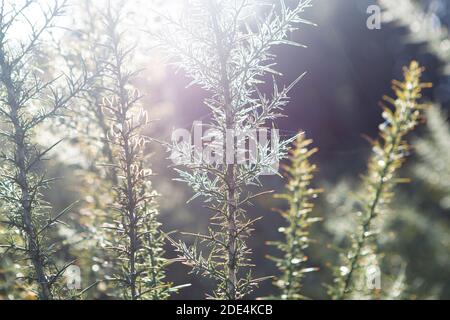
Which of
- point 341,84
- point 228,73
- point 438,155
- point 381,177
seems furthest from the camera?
point 341,84

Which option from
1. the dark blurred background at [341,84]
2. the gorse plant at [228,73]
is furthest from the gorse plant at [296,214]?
the dark blurred background at [341,84]

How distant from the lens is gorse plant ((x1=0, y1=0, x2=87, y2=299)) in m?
0.94

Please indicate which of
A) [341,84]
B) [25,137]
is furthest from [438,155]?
[341,84]

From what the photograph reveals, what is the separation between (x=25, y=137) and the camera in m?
0.98

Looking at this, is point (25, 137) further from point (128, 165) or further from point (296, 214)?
point (296, 214)

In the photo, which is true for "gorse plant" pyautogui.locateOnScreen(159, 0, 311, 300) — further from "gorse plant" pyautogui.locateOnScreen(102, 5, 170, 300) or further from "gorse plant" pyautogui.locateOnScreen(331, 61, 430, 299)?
"gorse plant" pyautogui.locateOnScreen(331, 61, 430, 299)

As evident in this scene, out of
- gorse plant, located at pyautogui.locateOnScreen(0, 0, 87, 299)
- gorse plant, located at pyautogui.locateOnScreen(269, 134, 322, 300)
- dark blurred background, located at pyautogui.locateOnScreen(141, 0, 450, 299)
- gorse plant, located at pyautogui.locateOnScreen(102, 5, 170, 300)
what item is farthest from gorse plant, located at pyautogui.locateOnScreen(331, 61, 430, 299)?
dark blurred background, located at pyautogui.locateOnScreen(141, 0, 450, 299)

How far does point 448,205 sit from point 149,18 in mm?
1169

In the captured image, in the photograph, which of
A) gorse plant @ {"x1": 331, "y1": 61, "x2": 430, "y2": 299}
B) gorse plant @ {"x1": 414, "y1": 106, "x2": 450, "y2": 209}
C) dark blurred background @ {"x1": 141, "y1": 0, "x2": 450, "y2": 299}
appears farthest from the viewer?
dark blurred background @ {"x1": 141, "y1": 0, "x2": 450, "y2": 299}

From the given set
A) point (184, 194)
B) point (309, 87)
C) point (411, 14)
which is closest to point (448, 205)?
point (411, 14)

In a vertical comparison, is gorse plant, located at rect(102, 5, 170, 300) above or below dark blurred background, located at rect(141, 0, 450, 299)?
below

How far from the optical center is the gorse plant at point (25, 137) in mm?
941

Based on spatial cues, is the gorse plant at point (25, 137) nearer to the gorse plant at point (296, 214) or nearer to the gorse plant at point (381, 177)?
the gorse plant at point (296, 214)

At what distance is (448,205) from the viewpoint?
1.67 metres
